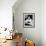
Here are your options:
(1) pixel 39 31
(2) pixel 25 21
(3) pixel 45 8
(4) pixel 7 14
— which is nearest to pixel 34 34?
(1) pixel 39 31

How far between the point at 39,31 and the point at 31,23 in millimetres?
583

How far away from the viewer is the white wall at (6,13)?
4668mm

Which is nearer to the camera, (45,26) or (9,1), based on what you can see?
(9,1)

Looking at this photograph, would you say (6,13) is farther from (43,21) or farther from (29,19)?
(43,21)

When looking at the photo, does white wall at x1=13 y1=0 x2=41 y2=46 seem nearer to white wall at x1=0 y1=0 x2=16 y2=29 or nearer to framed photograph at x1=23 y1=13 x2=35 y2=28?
framed photograph at x1=23 y1=13 x2=35 y2=28

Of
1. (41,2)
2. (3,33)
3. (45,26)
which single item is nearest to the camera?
(3,33)

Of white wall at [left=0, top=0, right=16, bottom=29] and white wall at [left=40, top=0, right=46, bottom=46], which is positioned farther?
white wall at [left=40, top=0, right=46, bottom=46]

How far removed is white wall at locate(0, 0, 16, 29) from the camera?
4668 mm

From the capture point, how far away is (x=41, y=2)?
5.92 metres

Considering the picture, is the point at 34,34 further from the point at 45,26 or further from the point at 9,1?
the point at 9,1

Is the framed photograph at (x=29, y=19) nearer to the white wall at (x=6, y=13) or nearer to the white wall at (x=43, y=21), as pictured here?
the white wall at (x=43, y=21)

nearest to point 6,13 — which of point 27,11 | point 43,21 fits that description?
point 27,11

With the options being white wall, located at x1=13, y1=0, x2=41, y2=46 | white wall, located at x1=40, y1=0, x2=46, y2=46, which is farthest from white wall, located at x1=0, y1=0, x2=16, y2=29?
white wall, located at x1=40, y1=0, x2=46, y2=46

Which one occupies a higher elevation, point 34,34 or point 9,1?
point 9,1
